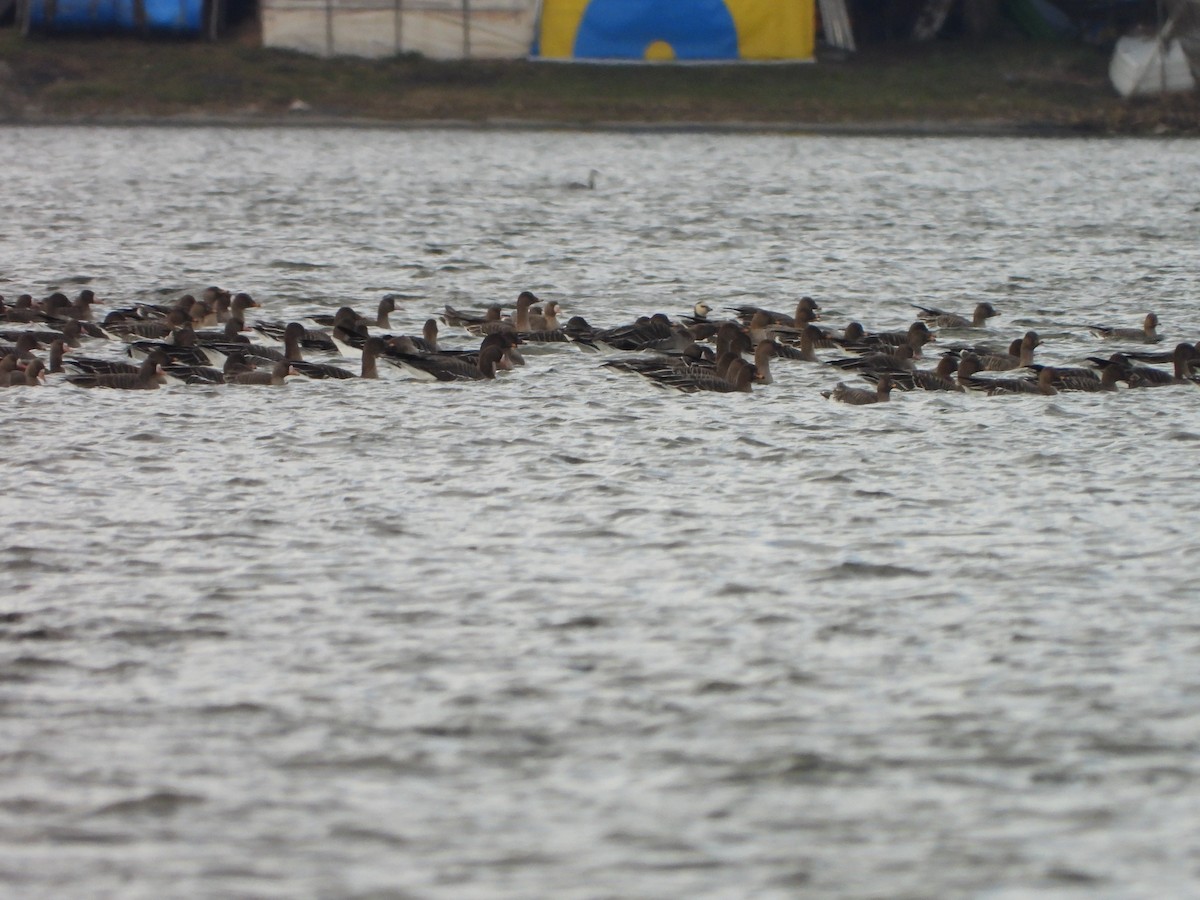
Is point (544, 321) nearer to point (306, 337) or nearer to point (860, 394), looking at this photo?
point (306, 337)

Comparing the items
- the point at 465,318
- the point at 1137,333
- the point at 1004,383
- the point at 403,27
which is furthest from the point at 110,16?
the point at 1004,383

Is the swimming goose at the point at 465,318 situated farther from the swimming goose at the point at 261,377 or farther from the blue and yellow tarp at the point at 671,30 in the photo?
the blue and yellow tarp at the point at 671,30

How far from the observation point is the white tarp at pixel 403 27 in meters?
53.8

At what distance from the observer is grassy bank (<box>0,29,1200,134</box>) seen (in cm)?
5041

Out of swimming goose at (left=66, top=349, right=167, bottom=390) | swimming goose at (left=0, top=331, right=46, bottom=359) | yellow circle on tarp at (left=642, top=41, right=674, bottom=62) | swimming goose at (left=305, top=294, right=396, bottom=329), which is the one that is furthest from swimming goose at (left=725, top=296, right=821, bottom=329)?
yellow circle on tarp at (left=642, top=41, right=674, bottom=62)

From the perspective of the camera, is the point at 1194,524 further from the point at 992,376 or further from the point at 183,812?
the point at 183,812

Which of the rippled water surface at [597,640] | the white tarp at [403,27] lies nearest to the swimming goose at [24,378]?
the rippled water surface at [597,640]

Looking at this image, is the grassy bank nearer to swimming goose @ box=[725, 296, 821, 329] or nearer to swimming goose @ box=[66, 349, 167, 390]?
swimming goose @ box=[725, 296, 821, 329]

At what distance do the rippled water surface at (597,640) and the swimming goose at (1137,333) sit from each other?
387 mm

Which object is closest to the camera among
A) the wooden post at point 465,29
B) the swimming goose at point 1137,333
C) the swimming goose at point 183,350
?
the swimming goose at point 183,350

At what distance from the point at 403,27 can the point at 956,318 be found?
35.7 metres

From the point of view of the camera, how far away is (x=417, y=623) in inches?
404

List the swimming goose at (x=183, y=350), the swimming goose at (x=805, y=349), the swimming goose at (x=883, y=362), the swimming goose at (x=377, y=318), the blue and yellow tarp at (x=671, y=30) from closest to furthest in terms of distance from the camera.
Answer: the swimming goose at (x=883, y=362) → the swimming goose at (x=183, y=350) → the swimming goose at (x=805, y=349) → the swimming goose at (x=377, y=318) → the blue and yellow tarp at (x=671, y=30)

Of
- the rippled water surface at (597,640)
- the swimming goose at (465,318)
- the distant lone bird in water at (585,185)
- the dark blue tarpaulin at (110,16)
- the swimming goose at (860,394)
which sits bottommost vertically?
the rippled water surface at (597,640)
